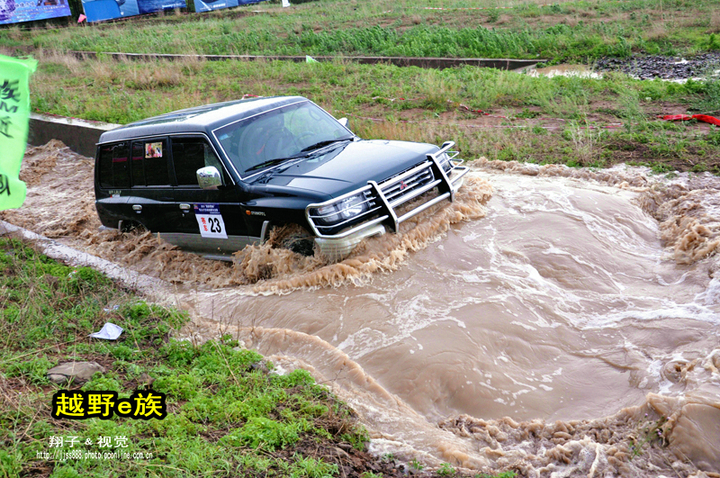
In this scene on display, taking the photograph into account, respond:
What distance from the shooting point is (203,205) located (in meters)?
6.61

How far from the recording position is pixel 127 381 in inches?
171

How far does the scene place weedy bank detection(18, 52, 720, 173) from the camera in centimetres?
925

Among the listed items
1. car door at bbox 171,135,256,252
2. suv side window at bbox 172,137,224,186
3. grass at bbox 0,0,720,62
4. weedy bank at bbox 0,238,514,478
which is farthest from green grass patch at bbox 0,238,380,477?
grass at bbox 0,0,720,62

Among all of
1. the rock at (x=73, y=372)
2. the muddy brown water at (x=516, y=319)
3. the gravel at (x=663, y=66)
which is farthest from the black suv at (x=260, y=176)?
the gravel at (x=663, y=66)

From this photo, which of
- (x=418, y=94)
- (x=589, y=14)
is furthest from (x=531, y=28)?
(x=418, y=94)

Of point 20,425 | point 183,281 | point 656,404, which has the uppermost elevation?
point 20,425

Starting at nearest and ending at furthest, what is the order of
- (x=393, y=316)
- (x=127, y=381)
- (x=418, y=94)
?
(x=127, y=381)
(x=393, y=316)
(x=418, y=94)

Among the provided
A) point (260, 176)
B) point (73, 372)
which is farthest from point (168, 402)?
point (260, 176)

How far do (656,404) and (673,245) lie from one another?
3229mm

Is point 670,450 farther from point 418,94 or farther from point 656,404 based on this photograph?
point 418,94

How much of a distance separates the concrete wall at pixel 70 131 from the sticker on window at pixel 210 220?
722 cm

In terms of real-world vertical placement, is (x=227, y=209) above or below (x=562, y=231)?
above

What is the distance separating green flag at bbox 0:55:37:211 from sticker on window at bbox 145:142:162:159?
2.03 metres

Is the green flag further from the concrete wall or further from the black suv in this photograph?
the concrete wall
